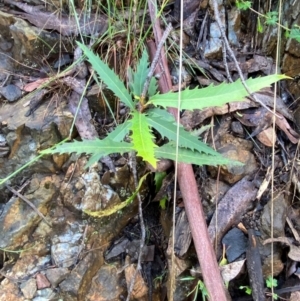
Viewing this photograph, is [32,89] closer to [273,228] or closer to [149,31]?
[149,31]

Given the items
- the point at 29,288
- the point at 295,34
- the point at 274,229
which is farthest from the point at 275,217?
the point at 29,288

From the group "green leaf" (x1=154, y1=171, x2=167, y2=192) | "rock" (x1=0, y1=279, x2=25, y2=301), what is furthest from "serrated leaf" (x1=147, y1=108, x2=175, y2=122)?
"rock" (x1=0, y1=279, x2=25, y2=301)

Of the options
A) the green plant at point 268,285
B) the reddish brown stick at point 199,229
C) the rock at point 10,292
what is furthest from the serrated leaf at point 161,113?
the rock at point 10,292

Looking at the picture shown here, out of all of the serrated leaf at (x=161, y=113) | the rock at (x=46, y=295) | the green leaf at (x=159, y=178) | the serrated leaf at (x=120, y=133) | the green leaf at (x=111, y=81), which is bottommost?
the rock at (x=46, y=295)

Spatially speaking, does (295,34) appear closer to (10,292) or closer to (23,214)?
(23,214)

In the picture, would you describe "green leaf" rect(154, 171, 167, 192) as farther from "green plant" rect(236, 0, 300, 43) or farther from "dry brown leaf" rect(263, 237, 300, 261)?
"green plant" rect(236, 0, 300, 43)

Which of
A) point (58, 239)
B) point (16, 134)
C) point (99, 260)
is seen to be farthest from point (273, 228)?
point (16, 134)

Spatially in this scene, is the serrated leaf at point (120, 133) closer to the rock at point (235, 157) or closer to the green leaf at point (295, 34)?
the rock at point (235, 157)
